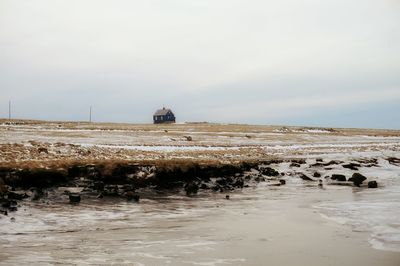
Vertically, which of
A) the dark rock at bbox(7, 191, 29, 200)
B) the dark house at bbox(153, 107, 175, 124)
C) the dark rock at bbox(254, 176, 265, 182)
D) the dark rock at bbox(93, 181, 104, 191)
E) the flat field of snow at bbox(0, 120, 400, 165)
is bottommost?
the dark rock at bbox(254, 176, 265, 182)

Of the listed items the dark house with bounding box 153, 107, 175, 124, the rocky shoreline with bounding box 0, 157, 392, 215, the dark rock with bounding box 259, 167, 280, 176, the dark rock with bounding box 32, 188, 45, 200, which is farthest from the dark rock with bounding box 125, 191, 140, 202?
the dark house with bounding box 153, 107, 175, 124

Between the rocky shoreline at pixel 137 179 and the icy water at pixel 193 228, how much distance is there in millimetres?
1315

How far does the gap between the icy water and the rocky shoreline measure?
131 cm

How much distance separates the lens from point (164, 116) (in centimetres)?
14825

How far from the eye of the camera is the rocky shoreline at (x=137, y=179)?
19984 millimetres

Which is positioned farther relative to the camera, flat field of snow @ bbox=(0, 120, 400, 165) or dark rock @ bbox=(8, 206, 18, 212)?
flat field of snow @ bbox=(0, 120, 400, 165)

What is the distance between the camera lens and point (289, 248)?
33.5 ft

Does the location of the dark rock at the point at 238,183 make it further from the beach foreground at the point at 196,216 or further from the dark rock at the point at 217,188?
the dark rock at the point at 217,188

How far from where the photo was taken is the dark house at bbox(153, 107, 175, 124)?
148250mm

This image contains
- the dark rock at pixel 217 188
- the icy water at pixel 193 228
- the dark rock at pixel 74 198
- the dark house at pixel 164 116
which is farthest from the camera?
the dark house at pixel 164 116

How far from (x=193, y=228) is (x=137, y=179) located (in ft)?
37.4

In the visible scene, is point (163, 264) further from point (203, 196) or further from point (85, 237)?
point (203, 196)

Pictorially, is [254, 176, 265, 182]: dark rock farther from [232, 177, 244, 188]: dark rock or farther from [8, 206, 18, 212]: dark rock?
[8, 206, 18, 212]: dark rock

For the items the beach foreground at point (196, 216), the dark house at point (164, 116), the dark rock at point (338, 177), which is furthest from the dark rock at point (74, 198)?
the dark house at point (164, 116)
